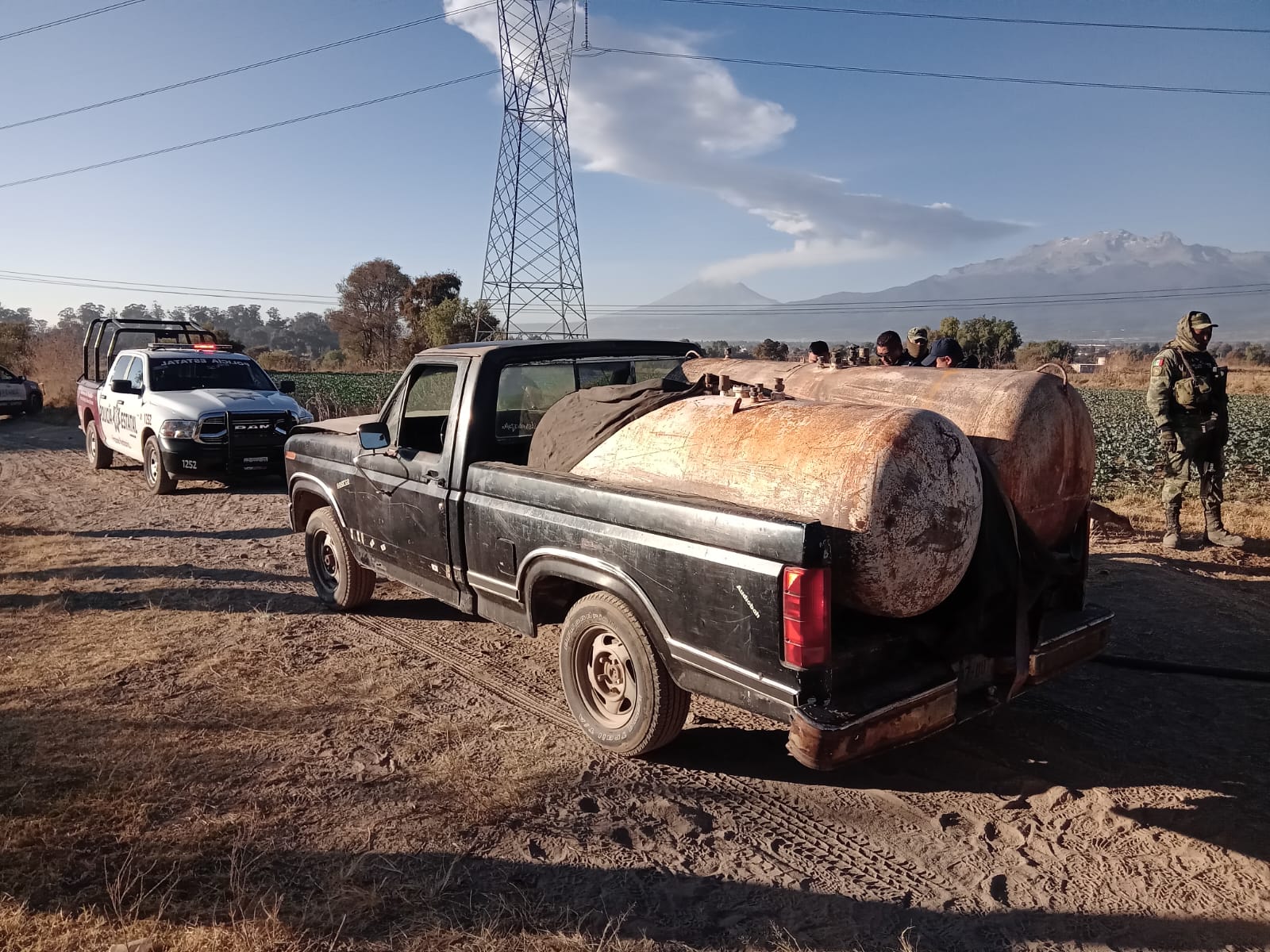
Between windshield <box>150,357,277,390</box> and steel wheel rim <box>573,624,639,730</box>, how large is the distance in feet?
33.8

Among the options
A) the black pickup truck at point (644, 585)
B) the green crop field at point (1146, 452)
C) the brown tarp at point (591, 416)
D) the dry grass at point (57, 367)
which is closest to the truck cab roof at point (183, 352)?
the black pickup truck at point (644, 585)

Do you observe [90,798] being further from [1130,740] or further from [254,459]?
[254,459]

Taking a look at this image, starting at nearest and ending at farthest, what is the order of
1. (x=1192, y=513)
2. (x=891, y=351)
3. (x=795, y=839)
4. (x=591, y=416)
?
(x=795, y=839)
(x=591, y=416)
(x=891, y=351)
(x=1192, y=513)

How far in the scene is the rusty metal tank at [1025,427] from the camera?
3.68 m

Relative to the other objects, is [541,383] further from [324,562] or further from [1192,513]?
[1192,513]

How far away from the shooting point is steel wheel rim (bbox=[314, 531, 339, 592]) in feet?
21.1

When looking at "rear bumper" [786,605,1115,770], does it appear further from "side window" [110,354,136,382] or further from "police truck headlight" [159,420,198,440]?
"side window" [110,354,136,382]

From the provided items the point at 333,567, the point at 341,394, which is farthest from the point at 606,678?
the point at 341,394

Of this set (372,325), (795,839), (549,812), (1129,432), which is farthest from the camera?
(372,325)

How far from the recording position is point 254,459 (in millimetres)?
11258

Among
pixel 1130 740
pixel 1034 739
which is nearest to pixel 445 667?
pixel 1034 739

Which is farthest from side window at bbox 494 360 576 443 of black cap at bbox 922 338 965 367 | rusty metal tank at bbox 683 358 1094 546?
black cap at bbox 922 338 965 367

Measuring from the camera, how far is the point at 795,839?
128 inches

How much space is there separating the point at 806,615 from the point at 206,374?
39.6 feet
